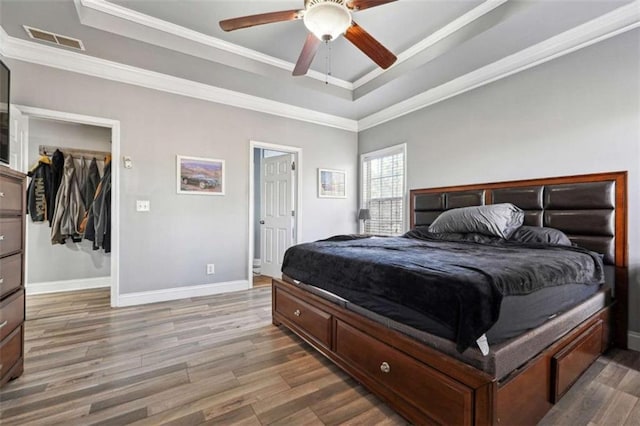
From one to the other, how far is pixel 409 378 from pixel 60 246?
4.81m

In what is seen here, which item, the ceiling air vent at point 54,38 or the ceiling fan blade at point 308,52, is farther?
the ceiling air vent at point 54,38

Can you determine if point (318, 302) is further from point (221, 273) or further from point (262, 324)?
point (221, 273)

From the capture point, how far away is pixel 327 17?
5.97ft

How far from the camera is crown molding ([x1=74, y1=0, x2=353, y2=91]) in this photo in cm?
246

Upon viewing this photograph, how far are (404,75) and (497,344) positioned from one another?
3.08m

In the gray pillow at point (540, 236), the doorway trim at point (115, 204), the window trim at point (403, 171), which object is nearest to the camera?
the gray pillow at point (540, 236)

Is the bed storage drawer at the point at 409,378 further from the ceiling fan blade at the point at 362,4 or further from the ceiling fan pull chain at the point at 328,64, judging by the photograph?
the ceiling fan pull chain at the point at 328,64

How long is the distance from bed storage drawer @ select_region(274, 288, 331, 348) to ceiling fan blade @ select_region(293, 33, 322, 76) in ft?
6.78

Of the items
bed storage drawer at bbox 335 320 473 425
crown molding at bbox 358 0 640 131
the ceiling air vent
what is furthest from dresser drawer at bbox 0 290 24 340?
crown molding at bbox 358 0 640 131

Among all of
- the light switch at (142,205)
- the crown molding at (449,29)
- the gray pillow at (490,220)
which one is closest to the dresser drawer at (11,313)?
the light switch at (142,205)

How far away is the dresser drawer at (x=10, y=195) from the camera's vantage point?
1589mm

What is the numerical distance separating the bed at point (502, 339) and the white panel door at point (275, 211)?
194 cm

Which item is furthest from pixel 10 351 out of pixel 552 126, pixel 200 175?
pixel 552 126

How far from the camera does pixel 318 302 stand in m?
2.11
